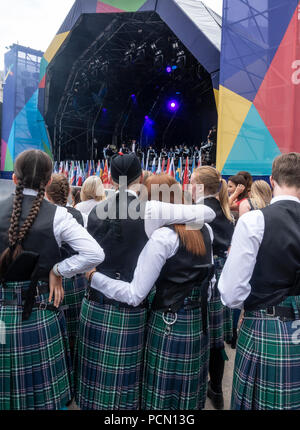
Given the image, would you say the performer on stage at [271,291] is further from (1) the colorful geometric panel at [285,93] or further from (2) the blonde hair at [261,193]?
(1) the colorful geometric panel at [285,93]

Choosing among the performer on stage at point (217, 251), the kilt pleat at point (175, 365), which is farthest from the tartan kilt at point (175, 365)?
the performer on stage at point (217, 251)

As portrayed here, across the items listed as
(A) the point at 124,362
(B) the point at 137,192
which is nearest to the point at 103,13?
(B) the point at 137,192

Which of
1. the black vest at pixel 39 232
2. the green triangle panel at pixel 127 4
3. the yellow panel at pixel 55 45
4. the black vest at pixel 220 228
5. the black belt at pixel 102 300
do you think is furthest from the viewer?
the yellow panel at pixel 55 45

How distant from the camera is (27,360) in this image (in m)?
1.68

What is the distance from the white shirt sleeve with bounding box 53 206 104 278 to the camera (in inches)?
66.1

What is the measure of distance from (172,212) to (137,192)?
1.16 ft

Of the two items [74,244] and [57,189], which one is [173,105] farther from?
[74,244]

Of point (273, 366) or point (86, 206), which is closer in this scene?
point (273, 366)

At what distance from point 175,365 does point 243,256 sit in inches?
30.0

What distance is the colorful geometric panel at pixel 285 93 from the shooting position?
20.6ft

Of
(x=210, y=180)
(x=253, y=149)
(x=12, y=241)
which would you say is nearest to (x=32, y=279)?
(x=12, y=241)

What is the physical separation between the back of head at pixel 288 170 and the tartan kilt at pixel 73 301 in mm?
1785

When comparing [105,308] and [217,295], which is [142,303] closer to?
[105,308]

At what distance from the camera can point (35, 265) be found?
5.38ft
